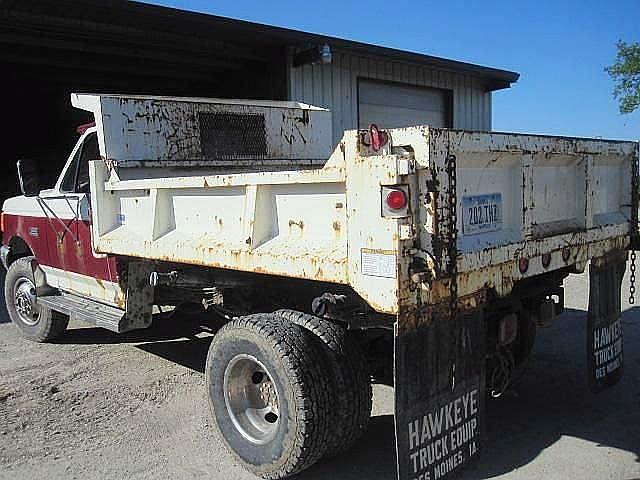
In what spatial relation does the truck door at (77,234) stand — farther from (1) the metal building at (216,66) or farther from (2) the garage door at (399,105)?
(2) the garage door at (399,105)

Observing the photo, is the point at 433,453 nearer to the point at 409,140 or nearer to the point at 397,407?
the point at 397,407

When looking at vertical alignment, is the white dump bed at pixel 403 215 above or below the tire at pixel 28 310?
above

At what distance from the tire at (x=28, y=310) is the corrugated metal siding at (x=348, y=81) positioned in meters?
5.69

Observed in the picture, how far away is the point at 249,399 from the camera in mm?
3848

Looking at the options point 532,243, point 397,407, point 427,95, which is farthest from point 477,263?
point 427,95

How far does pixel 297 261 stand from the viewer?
10.8 feet

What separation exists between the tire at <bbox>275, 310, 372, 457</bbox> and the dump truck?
11 mm

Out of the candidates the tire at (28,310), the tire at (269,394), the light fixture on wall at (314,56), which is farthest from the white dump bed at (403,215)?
the light fixture on wall at (314,56)

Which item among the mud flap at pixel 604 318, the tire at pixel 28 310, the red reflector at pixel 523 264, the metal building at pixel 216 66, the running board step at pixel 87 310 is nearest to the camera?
the red reflector at pixel 523 264

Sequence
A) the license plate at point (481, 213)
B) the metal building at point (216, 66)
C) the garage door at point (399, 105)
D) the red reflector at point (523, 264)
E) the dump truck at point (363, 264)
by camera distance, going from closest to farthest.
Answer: the dump truck at point (363, 264), the license plate at point (481, 213), the red reflector at point (523, 264), the metal building at point (216, 66), the garage door at point (399, 105)

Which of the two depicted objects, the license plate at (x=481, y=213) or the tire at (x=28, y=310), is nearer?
the license plate at (x=481, y=213)

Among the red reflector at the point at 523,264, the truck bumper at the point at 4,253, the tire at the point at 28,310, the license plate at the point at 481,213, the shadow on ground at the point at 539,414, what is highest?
the license plate at the point at 481,213

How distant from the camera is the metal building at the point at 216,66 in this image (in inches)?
356

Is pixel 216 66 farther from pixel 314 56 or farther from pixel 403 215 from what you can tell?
pixel 403 215
